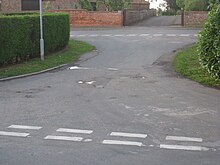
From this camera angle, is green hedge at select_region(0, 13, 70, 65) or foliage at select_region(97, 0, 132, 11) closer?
green hedge at select_region(0, 13, 70, 65)

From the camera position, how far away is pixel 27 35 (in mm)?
18891

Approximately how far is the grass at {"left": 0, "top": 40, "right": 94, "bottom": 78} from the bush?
6.11 meters

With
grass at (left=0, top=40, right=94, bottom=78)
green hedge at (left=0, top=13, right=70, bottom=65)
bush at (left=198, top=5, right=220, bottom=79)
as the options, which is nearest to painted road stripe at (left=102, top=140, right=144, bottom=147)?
Result: bush at (left=198, top=5, right=220, bottom=79)

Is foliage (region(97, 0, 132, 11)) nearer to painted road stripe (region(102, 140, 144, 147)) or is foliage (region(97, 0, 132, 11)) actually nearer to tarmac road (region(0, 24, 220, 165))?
tarmac road (region(0, 24, 220, 165))

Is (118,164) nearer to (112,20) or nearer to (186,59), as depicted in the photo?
(186,59)

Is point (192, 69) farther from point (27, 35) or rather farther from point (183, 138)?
point (183, 138)

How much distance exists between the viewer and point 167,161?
6535 millimetres

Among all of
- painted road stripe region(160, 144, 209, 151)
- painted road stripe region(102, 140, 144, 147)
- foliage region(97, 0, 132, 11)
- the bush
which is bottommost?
painted road stripe region(160, 144, 209, 151)

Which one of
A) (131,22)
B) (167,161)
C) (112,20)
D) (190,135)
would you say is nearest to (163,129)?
(190,135)

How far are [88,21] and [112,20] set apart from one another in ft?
7.23

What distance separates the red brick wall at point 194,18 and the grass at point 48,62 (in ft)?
53.4

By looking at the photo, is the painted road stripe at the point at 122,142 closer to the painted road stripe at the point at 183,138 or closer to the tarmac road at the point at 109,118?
the tarmac road at the point at 109,118

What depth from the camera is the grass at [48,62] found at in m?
16.3

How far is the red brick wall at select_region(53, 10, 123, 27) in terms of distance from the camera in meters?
40.5
